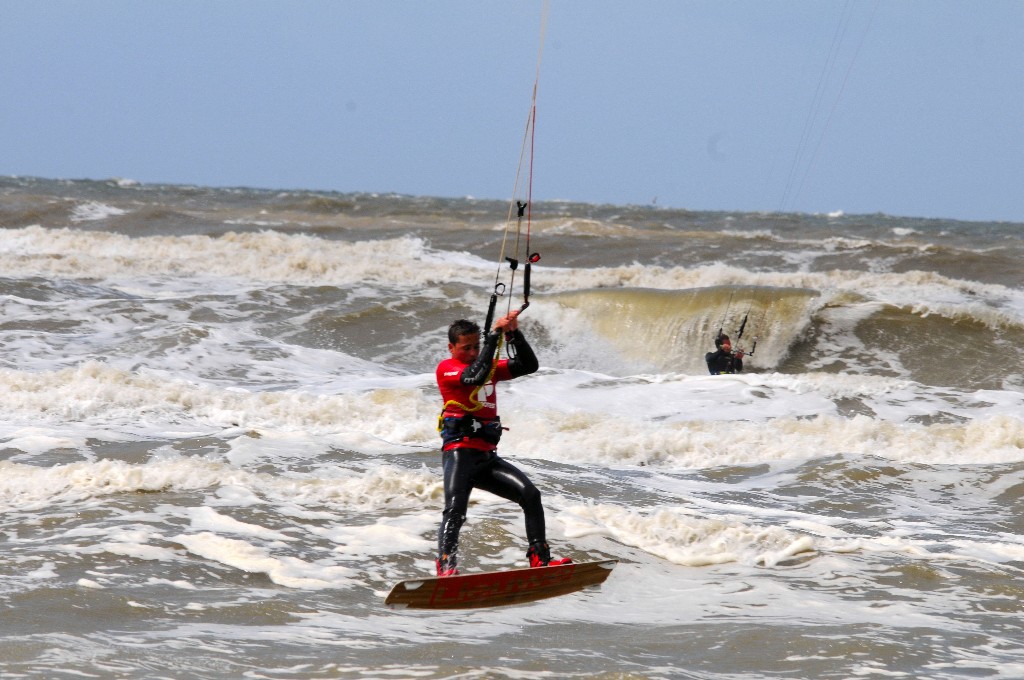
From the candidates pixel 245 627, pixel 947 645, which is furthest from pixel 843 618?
pixel 245 627

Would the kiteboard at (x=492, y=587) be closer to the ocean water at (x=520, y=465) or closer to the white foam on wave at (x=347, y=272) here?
the ocean water at (x=520, y=465)

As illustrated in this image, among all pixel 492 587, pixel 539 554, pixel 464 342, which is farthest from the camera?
pixel 464 342

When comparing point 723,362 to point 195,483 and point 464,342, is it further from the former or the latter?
point 464,342

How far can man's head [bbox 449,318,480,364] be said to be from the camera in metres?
6.64

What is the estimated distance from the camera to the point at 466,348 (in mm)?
6664

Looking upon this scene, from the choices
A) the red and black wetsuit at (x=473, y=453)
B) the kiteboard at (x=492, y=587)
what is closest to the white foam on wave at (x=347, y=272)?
the kiteboard at (x=492, y=587)

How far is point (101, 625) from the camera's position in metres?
5.87

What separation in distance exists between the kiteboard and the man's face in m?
1.23

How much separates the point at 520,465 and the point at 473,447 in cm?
375

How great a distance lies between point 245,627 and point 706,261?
2351cm

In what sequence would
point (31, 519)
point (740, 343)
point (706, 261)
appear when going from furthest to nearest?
point (706, 261), point (740, 343), point (31, 519)

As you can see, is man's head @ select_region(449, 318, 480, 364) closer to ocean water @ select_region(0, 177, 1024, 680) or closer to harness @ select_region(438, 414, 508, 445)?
harness @ select_region(438, 414, 508, 445)

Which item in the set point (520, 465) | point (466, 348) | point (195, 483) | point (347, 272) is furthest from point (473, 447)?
point (347, 272)

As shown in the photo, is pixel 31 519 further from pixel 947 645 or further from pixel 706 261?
pixel 706 261
